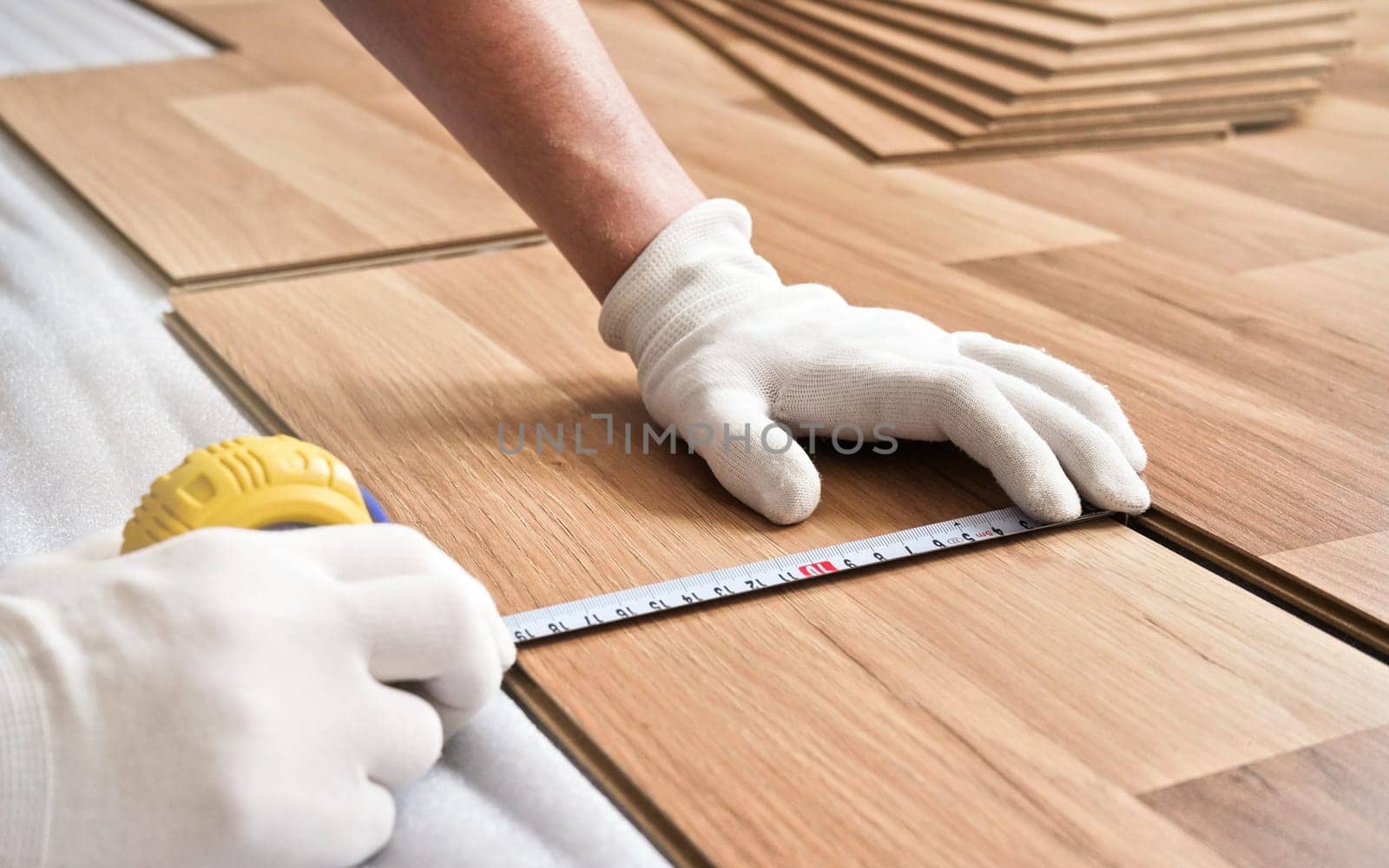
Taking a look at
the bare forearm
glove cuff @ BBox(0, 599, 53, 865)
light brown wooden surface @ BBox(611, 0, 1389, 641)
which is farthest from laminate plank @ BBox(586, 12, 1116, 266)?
glove cuff @ BBox(0, 599, 53, 865)

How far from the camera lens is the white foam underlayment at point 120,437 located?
0.89 m

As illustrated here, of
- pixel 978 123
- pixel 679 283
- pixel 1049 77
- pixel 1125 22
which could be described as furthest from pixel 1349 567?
pixel 1125 22

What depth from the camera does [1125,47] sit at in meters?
2.84

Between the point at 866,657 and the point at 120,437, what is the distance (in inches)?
32.4

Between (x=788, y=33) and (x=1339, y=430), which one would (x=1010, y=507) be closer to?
(x=1339, y=430)

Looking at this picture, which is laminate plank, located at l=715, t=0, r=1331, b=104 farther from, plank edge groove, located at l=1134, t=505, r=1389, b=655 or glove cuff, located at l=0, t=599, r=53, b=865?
glove cuff, located at l=0, t=599, r=53, b=865

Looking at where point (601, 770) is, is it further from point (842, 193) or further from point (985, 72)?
point (985, 72)

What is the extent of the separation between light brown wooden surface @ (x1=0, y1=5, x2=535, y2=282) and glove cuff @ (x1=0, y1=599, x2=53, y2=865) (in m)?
1.14

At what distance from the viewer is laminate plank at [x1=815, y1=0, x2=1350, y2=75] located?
2.75 metres

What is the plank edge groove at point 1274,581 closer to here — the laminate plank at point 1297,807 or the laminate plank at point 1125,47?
the laminate plank at point 1297,807

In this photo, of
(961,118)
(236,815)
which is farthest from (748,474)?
(961,118)

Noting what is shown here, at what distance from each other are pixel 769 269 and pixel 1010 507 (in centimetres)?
37

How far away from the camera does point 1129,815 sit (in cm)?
88

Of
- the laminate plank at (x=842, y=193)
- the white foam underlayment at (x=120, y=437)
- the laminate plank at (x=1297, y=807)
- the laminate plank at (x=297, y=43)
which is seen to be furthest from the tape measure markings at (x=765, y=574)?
the laminate plank at (x=297, y=43)
